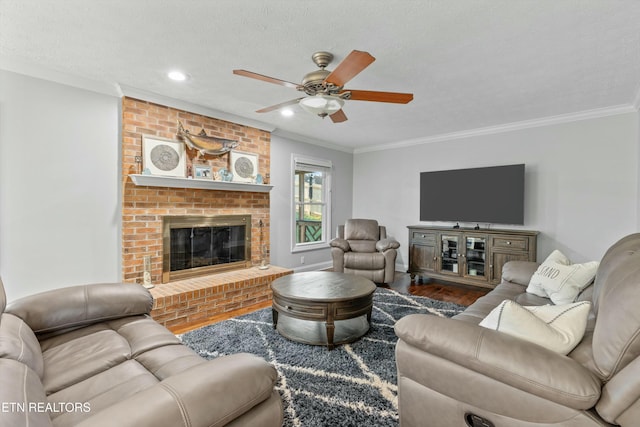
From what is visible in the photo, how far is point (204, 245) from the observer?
390 centimetres

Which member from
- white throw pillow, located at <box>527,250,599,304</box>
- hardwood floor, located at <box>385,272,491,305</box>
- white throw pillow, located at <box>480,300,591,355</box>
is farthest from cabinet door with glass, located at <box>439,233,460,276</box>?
white throw pillow, located at <box>480,300,591,355</box>

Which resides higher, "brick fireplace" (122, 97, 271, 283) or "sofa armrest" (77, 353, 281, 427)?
"brick fireplace" (122, 97, 271, 283)

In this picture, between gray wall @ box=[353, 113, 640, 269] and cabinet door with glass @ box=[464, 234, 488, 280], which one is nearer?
gray wall @ box=[353, 113, 640, 269]

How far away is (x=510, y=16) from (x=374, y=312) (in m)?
2.77

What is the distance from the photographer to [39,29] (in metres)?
2.10

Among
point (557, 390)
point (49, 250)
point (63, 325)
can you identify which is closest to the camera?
point (557, 390)

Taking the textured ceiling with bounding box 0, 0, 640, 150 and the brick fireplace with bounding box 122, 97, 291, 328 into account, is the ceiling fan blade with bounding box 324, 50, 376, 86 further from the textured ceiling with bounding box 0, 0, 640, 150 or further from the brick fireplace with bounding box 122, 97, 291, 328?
the brick fireplace with bounding box 122, 97, 291, 328

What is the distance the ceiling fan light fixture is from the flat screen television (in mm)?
3105

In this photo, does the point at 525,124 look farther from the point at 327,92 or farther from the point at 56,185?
the point at 56,185

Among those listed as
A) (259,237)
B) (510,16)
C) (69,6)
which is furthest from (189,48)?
(259,237)

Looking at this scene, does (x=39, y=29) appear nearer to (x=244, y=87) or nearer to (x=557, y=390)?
(x=244, y=87)

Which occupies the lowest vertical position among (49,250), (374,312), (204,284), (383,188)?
(374,312)

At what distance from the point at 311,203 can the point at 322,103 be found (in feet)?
11.3

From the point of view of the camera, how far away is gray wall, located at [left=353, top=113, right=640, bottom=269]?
145 inches
